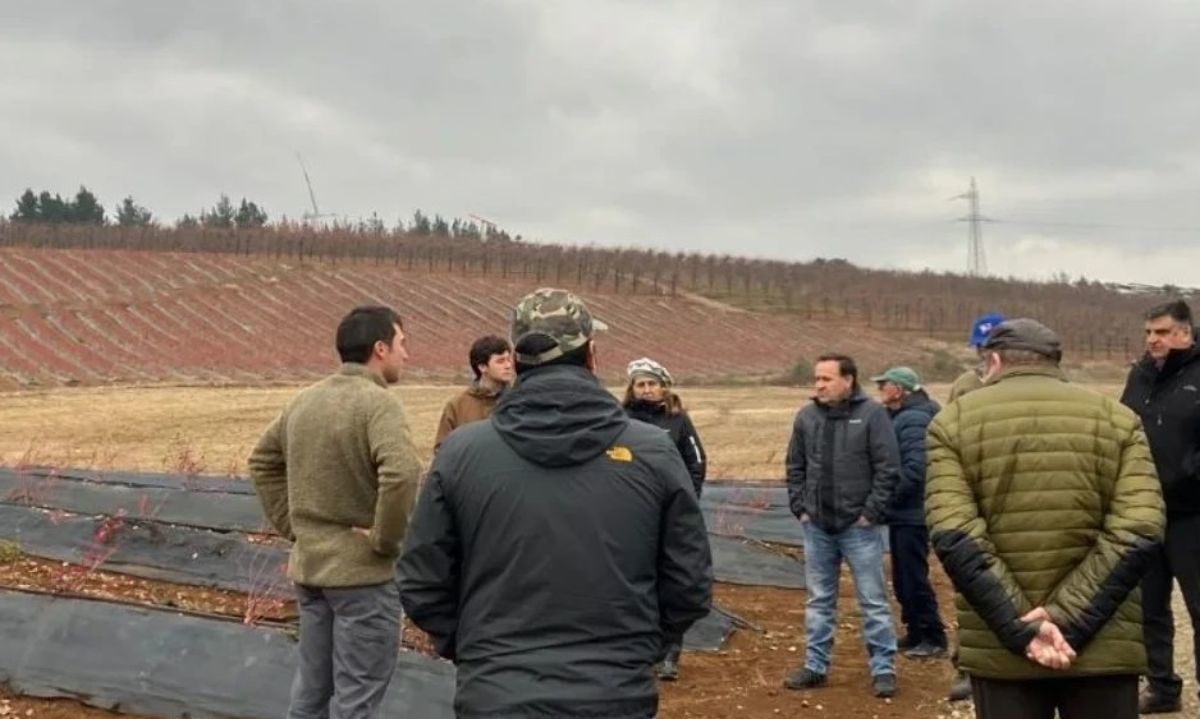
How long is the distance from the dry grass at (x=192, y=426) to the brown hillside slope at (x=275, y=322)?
16.0 feet

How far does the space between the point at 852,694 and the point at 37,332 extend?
3256cm

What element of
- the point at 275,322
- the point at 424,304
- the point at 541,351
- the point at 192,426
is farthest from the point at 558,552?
the point at 424,304

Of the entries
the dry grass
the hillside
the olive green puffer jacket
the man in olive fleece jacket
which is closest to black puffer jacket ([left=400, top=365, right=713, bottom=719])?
the olive green puffer jacket

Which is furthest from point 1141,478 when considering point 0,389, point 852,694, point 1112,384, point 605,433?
point 1112,384

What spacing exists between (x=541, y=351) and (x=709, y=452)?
15.9m

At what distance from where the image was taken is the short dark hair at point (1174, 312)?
14.5 feet

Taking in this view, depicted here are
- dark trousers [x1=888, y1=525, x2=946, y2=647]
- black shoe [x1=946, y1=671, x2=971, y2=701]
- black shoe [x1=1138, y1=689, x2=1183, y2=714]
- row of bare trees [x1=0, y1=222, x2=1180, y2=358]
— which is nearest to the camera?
black shoe [x1=1138, y1=689, x2=1183, y2=714]

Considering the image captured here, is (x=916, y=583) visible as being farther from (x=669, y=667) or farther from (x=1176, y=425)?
(x=1176, y=425)

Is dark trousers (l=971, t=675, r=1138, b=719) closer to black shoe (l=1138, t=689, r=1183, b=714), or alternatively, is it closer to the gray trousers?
the gray trousers

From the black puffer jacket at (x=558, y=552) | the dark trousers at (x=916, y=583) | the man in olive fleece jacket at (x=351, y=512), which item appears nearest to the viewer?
the black puffer jacket at (x=558, y=552)

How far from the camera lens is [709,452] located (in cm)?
1806

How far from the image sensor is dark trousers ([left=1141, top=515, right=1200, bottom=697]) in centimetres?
447

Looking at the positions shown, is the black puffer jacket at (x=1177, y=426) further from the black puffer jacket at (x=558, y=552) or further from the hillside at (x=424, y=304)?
the hillside at (x=424, y=304)

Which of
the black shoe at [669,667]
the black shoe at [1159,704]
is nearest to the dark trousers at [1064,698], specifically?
the black shoe at [1159,704]
